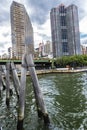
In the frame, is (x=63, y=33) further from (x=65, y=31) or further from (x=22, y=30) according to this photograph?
(x=22, y=30)

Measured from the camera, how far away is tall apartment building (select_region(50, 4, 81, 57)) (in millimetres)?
182875

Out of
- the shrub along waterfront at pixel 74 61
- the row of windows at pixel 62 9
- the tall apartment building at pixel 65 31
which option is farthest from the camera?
the row of windows at pixel 62 9

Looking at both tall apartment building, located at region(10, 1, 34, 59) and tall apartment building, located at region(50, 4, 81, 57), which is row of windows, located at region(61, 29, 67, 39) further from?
tall apartment building, located at region(10, 1, 34, 59)

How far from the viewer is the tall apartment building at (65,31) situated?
600 feet

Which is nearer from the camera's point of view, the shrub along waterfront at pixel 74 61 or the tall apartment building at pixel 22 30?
the tall apartment building at pixel 22 30

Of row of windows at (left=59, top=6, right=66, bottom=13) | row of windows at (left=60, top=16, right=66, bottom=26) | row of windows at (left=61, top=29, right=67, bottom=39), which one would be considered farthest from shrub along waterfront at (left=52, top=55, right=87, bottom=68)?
row of windows at (left=59, top=6, right=66, bottom=13)

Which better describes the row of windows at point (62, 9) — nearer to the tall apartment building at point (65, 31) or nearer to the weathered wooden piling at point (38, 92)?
the tall apartment building at point (65, 31)

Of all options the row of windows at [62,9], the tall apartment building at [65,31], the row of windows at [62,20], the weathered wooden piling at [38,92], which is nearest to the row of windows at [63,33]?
the tall apartment building at [65,31]

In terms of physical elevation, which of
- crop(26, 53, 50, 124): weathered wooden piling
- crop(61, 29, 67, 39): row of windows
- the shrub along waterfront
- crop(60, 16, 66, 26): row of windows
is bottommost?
the shrub along waterfront

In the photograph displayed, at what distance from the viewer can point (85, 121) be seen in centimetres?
1333

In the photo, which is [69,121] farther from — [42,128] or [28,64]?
[28,64]

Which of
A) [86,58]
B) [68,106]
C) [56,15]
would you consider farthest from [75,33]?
[68,106]

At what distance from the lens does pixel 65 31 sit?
185625 millimetres

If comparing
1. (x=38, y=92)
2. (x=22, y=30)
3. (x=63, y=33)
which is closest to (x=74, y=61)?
(x=22, y=30)
